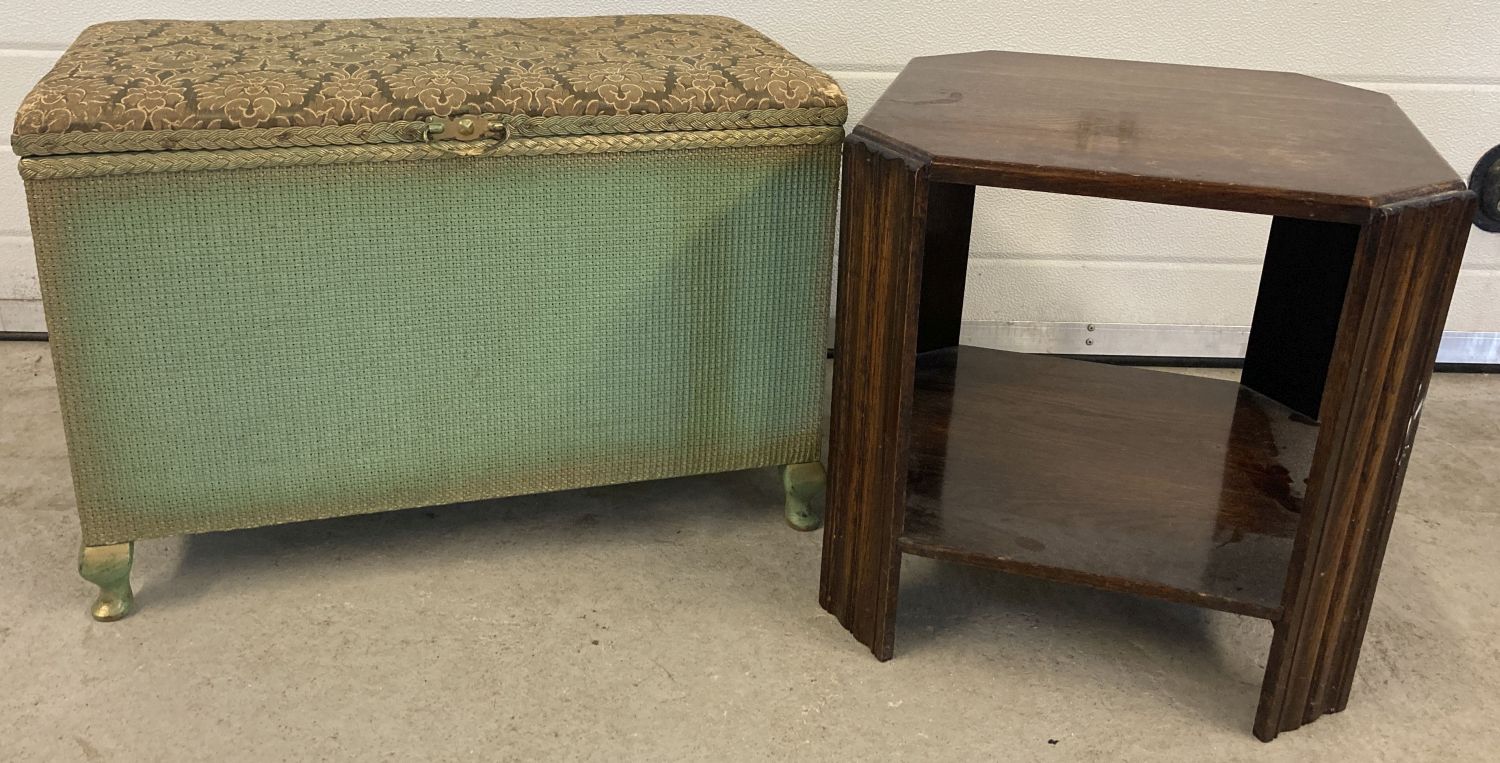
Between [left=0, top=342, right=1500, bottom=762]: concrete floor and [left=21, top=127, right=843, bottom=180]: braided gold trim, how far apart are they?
1.63ft

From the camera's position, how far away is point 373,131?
133 cm

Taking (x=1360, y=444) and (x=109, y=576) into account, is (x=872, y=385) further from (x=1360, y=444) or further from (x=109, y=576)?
(x=109, y=576)

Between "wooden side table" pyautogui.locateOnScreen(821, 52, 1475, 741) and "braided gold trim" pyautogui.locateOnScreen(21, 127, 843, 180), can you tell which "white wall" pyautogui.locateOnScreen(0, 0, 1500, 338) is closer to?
"wooden side table" pyautogui.locateOnScreen(821, 52, 1475, 741)

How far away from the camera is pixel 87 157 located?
128cm

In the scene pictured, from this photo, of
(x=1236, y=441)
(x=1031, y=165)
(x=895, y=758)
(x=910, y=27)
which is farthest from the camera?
(x=910, y=27)

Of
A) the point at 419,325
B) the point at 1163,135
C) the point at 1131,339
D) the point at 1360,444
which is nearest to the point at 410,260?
the point at 419,325

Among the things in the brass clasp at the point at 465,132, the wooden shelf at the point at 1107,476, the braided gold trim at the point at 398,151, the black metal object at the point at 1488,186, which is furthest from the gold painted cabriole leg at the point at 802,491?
the black metal object at the point at 1488,186

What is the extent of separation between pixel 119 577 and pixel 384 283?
17.0 inches

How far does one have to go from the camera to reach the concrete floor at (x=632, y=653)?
4.30 feet

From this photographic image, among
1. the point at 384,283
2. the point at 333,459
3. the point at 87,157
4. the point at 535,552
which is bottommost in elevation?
the point at 535,552

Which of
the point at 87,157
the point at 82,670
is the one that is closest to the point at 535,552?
the point at 82,670

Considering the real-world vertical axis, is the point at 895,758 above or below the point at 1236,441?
below

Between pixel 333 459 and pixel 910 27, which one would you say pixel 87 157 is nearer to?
pixel 333 459

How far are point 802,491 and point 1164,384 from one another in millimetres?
490
